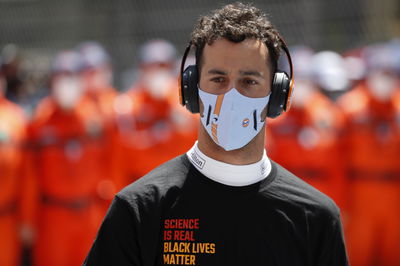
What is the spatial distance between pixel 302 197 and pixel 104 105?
5225 mm

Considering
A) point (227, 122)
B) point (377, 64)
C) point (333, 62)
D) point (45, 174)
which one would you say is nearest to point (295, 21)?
point (333, 62)

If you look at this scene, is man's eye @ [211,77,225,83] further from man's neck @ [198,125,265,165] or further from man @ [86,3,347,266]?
man's neck @ [198,125,265,165]

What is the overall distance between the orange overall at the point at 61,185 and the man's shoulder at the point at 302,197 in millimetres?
4330

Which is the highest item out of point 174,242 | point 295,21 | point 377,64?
point 295,21

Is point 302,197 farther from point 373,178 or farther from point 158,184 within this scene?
point 373,178

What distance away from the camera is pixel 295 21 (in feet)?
31.0

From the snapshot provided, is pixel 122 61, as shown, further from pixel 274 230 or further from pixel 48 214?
pixel 274 230

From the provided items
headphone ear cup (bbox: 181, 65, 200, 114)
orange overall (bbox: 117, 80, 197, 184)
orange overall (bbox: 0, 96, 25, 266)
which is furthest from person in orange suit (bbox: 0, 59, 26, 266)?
headphone ear cup (bbox: 181, 65, 200, 114)

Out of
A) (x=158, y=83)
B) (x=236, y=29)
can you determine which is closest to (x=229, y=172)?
(x=236, y=29)

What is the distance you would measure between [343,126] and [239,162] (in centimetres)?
497

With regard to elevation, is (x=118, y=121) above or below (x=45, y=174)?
above

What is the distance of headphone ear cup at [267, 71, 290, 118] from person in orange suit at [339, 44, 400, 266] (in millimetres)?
4642

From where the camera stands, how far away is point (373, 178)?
7090 millimetres

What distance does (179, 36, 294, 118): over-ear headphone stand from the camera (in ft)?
8.38
